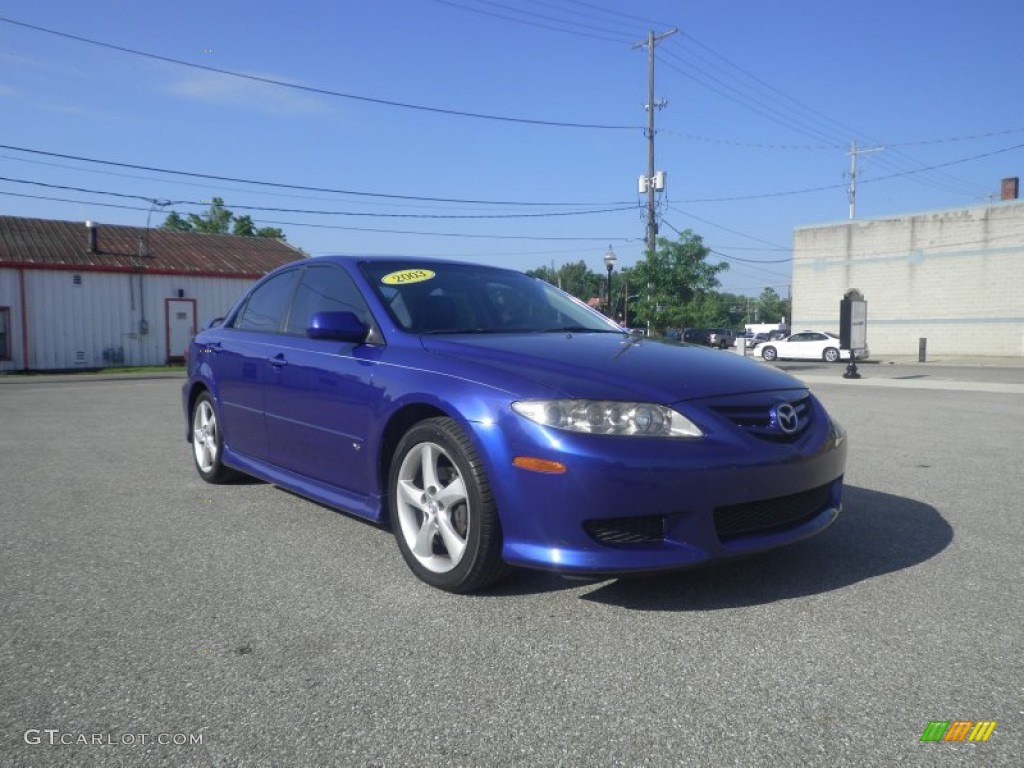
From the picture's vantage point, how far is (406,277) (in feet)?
14.5

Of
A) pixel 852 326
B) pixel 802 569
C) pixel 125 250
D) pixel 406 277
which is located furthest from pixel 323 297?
pixel 125 250

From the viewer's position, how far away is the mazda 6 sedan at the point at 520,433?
300 cm

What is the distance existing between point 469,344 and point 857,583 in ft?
6.45

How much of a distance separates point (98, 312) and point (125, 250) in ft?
9.89

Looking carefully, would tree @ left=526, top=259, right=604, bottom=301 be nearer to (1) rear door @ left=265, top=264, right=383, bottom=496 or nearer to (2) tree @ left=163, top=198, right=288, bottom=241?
(2) tree @ left=163, top=198, right=288, bottom=241

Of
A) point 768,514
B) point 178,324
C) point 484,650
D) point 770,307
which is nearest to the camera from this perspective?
point 484,650

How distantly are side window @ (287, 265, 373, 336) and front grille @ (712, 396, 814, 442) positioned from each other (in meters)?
1.87

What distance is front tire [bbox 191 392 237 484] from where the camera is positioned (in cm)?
557

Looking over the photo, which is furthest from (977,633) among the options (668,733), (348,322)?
(348,322)

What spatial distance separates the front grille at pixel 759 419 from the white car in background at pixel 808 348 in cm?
3088

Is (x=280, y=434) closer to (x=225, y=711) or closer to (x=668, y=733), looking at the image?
(x=225, y=711)

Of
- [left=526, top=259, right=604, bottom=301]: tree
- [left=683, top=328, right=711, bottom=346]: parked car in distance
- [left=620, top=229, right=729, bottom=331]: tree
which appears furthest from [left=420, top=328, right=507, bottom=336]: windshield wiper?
[left=526, top=259, right=604, bottom=301]: tree

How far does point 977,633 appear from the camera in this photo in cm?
294

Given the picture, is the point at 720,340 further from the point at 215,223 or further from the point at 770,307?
the point at 770,307
